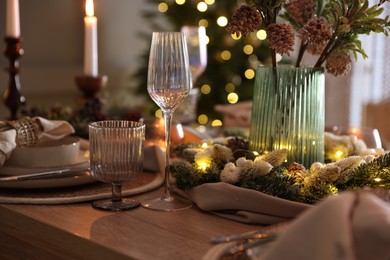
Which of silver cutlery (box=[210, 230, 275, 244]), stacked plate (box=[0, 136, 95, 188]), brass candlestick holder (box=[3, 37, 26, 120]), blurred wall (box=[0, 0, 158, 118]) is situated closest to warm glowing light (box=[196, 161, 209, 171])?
stacked plate (box=[0, 136, 95, 188])

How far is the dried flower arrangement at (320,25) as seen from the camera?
1.13m

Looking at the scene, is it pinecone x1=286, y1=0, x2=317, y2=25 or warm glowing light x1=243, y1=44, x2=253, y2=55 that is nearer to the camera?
pinecone x1=286, y1=0, x2=317, y2=25

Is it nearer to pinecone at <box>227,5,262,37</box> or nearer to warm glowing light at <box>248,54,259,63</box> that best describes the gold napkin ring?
pinecone at <box>227,5,262,37</box>

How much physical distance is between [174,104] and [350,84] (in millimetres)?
3328

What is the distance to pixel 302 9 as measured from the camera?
4.06ft

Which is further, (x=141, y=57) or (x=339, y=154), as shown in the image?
(x=141, y=57)

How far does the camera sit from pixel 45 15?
3.84 meters

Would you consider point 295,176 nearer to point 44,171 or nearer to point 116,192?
point 116,192

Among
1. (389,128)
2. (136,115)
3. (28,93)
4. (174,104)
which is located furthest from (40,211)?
(28,93)

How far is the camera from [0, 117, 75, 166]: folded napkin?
1.20 metres

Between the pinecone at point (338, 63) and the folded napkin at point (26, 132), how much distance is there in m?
0.55

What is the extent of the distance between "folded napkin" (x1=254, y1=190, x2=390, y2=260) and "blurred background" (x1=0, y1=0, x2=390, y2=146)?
110 inches

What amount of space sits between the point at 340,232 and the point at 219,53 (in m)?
3.18

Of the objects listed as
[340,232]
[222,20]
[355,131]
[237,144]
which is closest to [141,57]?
[222,20]
